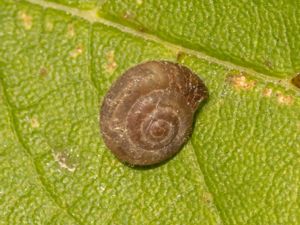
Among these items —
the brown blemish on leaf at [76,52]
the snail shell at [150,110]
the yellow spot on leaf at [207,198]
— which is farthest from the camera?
the yellow spot on leaf at [207,198]

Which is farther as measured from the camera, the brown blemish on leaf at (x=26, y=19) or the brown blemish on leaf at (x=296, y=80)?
the brown blemish on leaf at (x=296, y=80)

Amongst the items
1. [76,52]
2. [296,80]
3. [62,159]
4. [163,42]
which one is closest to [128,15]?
[163,42]

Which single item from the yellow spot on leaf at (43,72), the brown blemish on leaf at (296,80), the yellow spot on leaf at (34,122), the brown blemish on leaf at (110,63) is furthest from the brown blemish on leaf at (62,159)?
the brown blemish on leaf at (296,80)

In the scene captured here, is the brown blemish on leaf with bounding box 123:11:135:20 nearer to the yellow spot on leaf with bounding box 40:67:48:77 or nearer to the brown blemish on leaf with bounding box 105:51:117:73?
the brown blemish on leaf with bounding box 105:51:117:73

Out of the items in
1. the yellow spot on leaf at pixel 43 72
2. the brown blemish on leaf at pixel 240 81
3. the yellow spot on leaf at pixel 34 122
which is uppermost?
the brown blemish on leaf at pixel 240 81

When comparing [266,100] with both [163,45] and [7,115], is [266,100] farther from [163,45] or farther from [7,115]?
[7,115]

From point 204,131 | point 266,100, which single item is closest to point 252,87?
point 266,100

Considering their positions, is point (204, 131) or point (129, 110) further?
point (204, 131)

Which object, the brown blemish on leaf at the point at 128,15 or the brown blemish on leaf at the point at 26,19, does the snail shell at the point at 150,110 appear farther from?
the brown blemish on leaf at the point at 26,19

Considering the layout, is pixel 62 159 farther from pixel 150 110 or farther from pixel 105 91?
pixel 150 110
